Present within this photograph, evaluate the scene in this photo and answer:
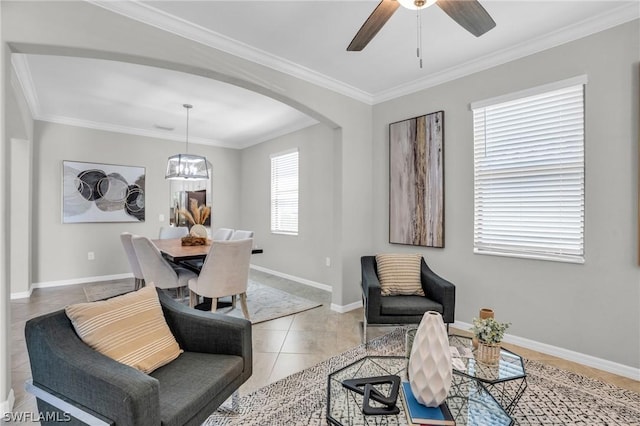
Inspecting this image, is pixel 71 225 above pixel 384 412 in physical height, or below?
above

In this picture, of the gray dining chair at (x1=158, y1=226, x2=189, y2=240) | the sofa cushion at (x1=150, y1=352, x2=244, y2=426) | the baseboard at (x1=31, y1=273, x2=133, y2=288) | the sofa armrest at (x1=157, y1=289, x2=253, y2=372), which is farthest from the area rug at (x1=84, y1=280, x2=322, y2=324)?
the sofa cushion at (x1=150, y1=352, x2=244, y2=426)

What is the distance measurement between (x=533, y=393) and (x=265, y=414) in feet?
5.84

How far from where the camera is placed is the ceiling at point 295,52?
2340mm

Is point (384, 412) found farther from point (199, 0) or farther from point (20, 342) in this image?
point (20, 342)

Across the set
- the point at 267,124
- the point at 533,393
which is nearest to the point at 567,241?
the point at 533,393

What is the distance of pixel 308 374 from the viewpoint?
93.0 inches

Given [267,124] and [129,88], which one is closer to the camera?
[129,88]

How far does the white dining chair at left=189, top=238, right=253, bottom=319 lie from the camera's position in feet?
10.0

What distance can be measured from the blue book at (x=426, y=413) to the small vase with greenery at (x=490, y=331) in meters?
0.55

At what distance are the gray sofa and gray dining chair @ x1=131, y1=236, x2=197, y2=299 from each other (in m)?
1.90

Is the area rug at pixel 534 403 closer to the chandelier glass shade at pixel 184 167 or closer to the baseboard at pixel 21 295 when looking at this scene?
the chandelier glass shade at pixel 184 167

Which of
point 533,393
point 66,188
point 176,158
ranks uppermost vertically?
point 176,158

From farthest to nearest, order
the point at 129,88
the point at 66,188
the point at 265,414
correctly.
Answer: the point at 66,188 → the point at 129,88 → the point at 265,414

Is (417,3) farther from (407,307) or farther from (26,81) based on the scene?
(26,81)
